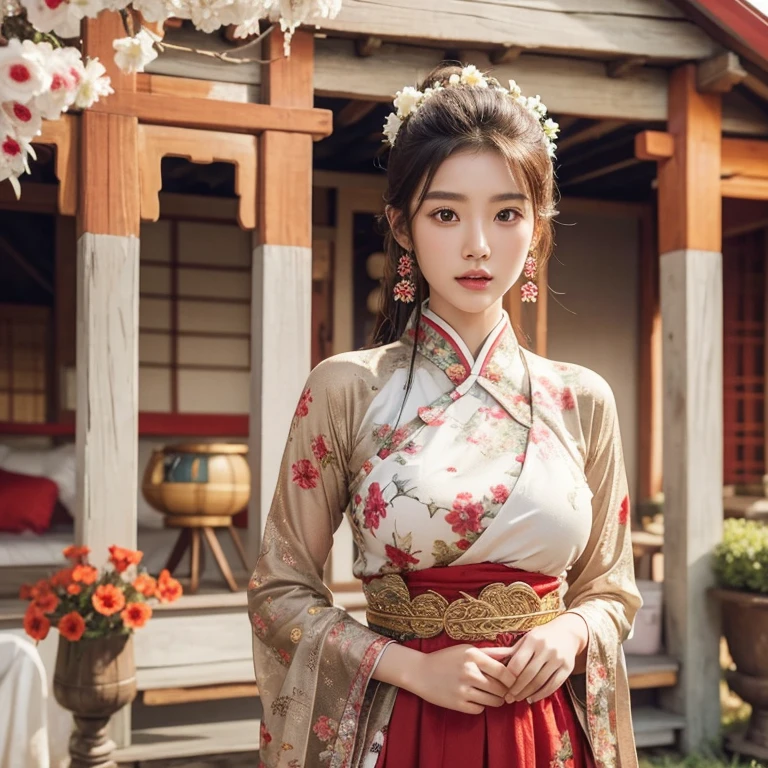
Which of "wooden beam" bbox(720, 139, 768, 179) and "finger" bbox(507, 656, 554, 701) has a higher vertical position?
"wooden beam" bbox(720, 139, 768, 179)

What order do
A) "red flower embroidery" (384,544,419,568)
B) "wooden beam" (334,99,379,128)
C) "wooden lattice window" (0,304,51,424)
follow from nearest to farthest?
1. "red flower embroidery" (384,544,419,568)
2. "wooden beam" (334,99,379,128)
3. "wooden lattice window" (0,304,51,424)

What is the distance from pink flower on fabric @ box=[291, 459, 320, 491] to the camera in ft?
6.04

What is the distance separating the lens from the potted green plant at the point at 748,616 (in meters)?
4.94

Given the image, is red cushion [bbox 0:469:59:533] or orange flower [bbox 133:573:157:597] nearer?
orange flower [bbox 133:573:157:597]

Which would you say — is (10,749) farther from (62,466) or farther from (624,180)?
(624,180)

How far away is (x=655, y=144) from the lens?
511 centimetres

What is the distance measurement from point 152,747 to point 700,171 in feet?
11.8

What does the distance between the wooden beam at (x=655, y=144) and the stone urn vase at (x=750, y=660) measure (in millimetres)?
2099

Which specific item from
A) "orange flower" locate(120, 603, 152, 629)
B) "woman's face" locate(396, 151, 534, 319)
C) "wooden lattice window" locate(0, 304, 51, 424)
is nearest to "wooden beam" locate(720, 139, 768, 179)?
"orange flower" locate(120, 603, 152, 629)

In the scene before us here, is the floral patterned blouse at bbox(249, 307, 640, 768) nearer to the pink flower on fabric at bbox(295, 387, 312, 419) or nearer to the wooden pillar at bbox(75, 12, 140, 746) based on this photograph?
the pink flower on fabric at bbox(295, 387, 312, 419)

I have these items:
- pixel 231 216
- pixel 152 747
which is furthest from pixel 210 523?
pixel 231 216

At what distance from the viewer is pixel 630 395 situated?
286 inches

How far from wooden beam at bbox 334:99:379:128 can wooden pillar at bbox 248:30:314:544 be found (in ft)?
2.49

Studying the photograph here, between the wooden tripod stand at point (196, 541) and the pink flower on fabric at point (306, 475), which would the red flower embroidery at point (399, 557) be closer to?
the pink flower on fabric at point (306, 475)
